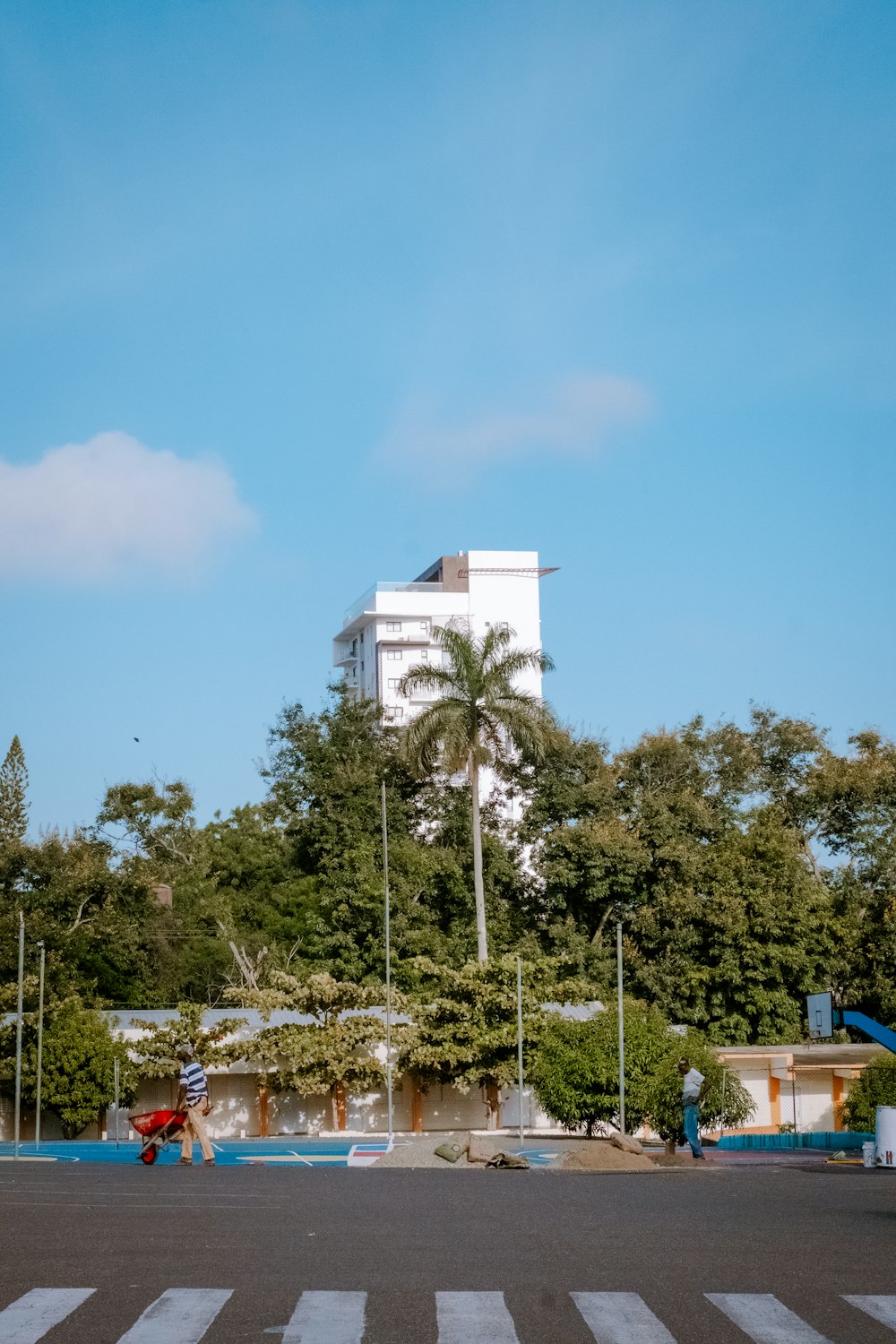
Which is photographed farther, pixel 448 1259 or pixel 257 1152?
pixel 257 1152

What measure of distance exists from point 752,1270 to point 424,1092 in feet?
103

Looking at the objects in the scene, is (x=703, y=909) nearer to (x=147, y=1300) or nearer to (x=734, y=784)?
(x=734, y=784)

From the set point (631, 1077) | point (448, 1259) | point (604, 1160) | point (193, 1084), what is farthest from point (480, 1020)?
point (448, 1259)

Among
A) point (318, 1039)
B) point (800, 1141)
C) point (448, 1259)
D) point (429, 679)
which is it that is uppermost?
point (429, 679)

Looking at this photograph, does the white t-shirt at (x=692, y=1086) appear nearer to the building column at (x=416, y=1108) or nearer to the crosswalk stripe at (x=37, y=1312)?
the crosswalk stripe at (x=37, y=1312)

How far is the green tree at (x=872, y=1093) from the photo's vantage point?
29.8 metres

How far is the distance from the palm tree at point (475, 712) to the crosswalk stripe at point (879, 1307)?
3743 centimetres

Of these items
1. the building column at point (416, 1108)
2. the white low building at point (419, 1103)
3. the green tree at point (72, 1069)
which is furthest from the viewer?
the building column at point (416, 1108)

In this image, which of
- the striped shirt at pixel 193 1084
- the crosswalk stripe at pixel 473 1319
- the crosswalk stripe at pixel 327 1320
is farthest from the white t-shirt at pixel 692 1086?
the crosswalk stripe at pixel 327 1320

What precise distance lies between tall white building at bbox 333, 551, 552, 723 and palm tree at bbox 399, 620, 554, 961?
6332 centimetres

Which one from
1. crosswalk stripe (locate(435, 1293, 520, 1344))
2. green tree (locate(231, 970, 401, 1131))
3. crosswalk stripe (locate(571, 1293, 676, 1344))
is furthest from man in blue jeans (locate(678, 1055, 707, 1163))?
green tree (locate(231, 970, 401, 1131))

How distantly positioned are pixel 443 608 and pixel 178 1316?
347 feet

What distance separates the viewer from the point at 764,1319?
7945 millimetres

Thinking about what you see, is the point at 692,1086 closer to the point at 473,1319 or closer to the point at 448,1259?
the point at 448,1259
